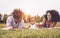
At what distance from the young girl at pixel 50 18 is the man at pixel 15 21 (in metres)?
0.20

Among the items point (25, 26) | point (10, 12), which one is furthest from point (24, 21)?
point (10, 12)

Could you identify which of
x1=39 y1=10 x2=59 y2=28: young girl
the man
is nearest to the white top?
the man

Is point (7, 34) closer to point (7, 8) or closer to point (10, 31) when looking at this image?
point (10, 31)

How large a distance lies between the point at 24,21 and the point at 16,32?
0.44 ft

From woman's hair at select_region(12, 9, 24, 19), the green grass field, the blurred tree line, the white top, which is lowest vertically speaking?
the green grass field

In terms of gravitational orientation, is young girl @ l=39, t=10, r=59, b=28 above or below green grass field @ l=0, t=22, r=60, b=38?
above

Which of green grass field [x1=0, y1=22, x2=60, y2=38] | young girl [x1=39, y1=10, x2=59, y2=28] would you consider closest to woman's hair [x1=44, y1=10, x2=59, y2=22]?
young girl [x1=39, y1=10, x2=59, y2=28]

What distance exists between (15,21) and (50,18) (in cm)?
35

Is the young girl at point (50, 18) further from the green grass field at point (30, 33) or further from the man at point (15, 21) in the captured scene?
the man at point (15, 21)

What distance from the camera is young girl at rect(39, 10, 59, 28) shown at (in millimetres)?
1405

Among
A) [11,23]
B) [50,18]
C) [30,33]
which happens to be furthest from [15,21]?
[50,18]

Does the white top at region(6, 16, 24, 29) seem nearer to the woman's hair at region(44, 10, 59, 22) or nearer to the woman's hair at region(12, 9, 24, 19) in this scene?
the woman's hair at region(12, 9, 24, 19)

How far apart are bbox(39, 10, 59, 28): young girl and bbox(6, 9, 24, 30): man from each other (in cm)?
20

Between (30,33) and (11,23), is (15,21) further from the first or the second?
(30,33)
